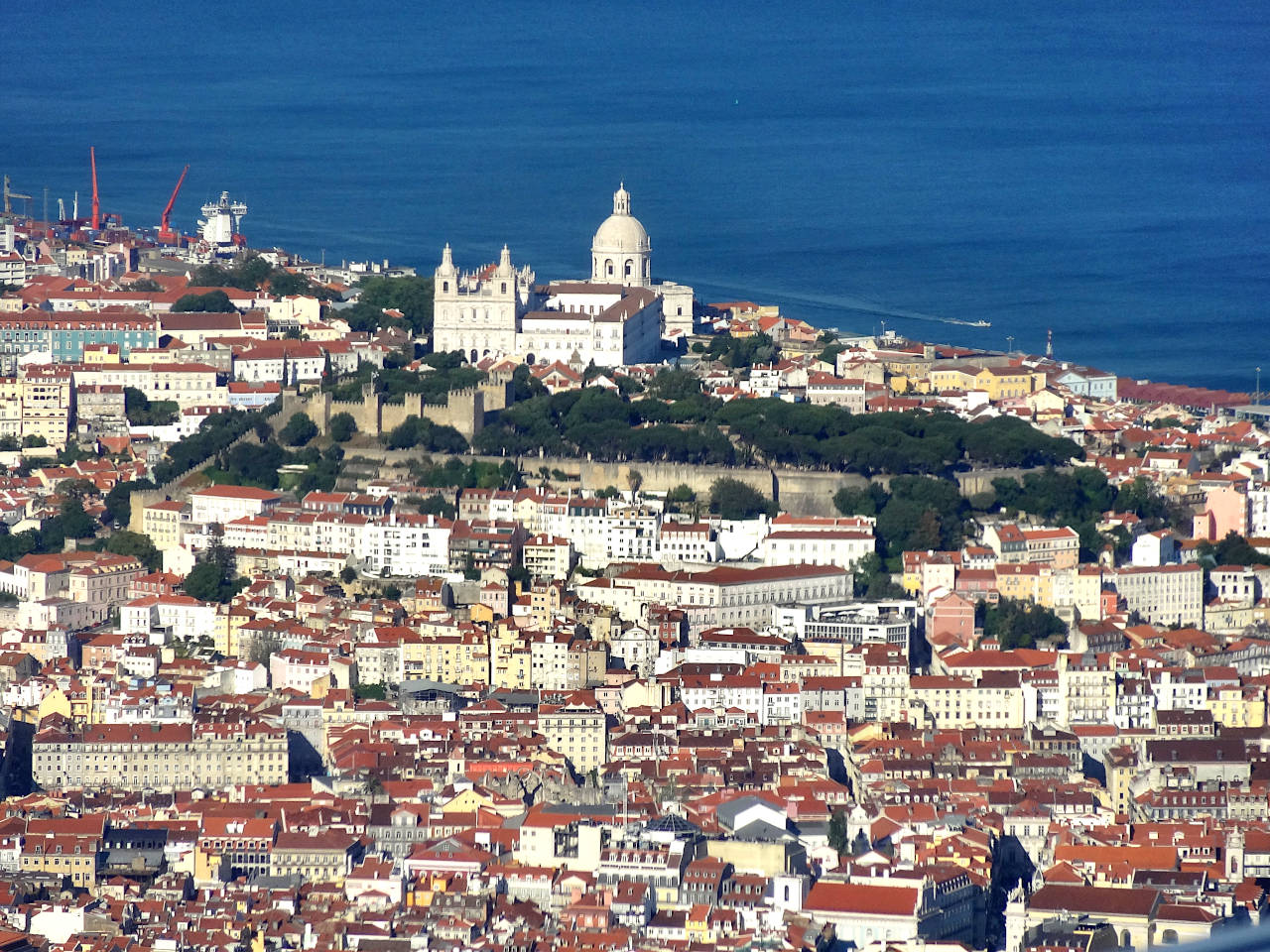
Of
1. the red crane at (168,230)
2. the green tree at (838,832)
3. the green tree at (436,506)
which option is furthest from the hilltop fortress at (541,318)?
the green tree at (838,832)

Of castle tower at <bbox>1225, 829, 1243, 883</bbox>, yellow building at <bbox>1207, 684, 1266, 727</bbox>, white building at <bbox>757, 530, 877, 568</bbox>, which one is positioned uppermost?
white building at <bbox>757, 530, 877, 568</bbox>

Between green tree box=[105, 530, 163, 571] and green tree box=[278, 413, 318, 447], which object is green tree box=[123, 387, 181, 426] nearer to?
green tree box=[278, 413, 318, 447]

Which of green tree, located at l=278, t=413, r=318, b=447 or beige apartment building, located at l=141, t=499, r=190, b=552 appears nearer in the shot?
beige apartment building, located at l=141, t=499, r=190, b=552

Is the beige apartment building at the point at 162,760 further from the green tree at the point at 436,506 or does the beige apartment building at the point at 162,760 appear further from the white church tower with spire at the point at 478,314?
the white church tower with spire at the point at 478,314

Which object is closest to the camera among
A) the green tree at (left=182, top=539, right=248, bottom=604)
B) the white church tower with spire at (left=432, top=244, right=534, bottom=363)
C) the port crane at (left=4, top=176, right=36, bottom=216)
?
the green tree at (left=182, top=539, right=248, bottom=604)

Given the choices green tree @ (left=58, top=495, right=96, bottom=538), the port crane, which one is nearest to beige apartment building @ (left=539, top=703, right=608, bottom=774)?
green tree @ (left=58, top=495, right=96, bottom=538)

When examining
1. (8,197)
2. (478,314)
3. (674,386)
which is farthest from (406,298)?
(8,197)

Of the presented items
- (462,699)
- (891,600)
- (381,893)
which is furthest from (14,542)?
(381,893)

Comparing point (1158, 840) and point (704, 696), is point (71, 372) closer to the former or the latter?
point (704, 696)
